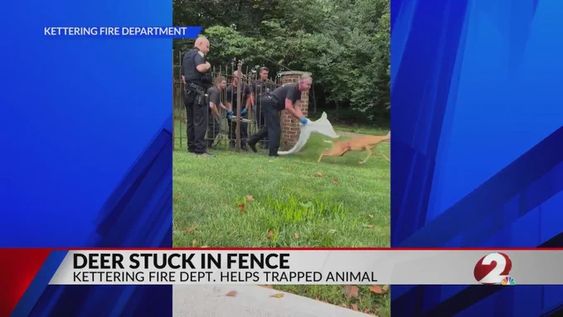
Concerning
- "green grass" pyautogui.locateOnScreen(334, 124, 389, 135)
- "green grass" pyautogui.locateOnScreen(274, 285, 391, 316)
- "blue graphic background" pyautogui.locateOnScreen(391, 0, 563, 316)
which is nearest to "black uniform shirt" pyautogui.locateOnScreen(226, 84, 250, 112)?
"green grass" pyautogui.locateOnScreen(334, 124, 389, 135)

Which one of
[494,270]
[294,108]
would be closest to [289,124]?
[294,108]

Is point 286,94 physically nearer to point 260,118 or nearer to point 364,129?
point 260,118

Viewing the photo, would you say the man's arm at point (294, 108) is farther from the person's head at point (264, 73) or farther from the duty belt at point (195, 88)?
the duty belt at point (195, 88)

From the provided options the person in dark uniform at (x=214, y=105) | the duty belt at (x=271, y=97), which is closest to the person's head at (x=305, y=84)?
the duty belt at (x=271, y=97)

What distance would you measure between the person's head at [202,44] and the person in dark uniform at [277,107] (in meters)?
0.33

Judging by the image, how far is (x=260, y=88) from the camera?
2.43 m

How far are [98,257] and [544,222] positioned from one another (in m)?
1.93

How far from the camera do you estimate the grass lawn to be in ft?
7.79

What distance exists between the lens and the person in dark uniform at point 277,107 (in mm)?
2412

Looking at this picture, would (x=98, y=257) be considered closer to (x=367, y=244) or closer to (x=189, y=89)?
(x=189, y=89)

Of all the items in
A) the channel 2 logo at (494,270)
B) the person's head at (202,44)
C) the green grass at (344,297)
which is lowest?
the green grass at (344,297)

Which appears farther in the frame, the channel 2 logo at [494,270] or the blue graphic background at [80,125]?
the channel 2 logo at [494,270]

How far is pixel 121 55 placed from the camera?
2295 mm

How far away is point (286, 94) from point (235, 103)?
0.75 feet
